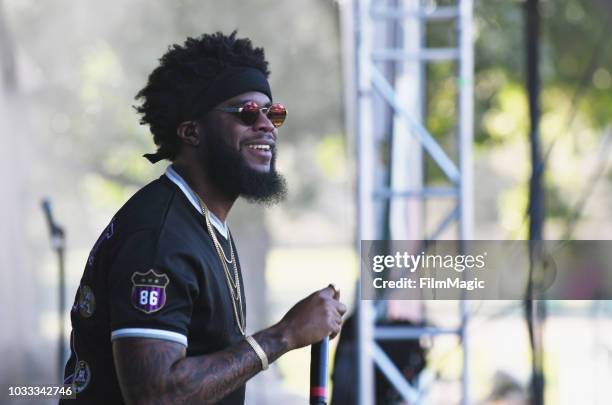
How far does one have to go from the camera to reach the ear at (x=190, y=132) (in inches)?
85.3

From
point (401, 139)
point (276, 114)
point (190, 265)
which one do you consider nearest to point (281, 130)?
point (401, 139)

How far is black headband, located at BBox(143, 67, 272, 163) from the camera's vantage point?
2.16m

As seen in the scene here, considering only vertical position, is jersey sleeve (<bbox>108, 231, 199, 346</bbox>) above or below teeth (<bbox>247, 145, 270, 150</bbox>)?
below

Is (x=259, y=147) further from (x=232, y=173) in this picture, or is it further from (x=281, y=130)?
(x=281, y=130)

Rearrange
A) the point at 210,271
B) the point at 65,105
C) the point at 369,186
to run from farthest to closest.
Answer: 1. the point at 65,105
2. the point at 369,186
3. the point at 210,271

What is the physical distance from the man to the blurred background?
6037 millimetres

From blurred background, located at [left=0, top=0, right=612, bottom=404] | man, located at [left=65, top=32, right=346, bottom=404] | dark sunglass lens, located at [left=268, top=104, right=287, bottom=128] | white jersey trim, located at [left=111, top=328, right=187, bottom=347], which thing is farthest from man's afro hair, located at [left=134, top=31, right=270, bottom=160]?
blurred background, located at [left=0, top=0, right=612, bottom=404]

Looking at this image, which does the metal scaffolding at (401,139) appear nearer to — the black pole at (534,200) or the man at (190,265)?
the black pole at (534,200)

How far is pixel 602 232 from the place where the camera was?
22.0m

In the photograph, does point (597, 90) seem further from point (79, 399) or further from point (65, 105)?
point (79, 399)

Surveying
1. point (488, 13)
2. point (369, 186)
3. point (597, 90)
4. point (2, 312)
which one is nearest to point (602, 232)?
point (597, 90)

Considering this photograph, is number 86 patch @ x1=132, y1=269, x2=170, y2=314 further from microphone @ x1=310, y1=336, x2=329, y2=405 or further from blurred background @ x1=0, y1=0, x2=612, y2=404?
blurred background @ x1=0, y1=0, x2=612, y2=404

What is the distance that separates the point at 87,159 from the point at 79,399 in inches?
376

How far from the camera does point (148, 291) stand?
179 cm
